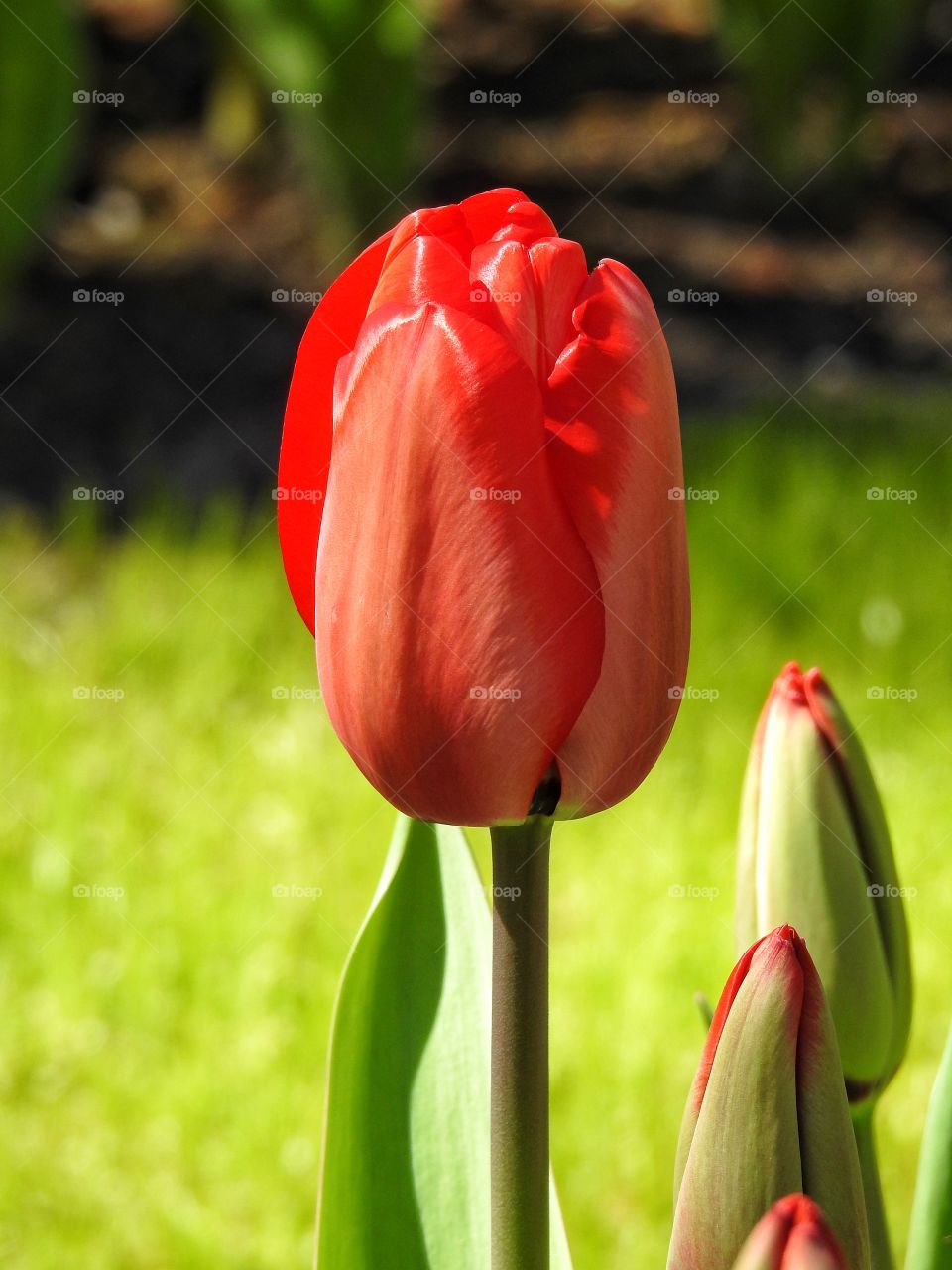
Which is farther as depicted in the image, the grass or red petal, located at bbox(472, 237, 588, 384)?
the grass

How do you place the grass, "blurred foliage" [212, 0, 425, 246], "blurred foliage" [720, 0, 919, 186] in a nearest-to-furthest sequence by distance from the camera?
the grass < "blurred foliage" [212, 0, 425, 246] < "blurred foliage" [720, 0, 919, 186]

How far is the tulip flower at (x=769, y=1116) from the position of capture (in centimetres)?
51

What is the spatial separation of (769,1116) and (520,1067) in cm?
10

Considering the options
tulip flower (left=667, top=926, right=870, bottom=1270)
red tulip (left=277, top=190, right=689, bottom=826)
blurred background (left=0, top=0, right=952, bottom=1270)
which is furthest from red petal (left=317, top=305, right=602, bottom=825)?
blurred background (left=0, top=0, right=952, bottom=1270)

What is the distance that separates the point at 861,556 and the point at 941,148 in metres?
2.38

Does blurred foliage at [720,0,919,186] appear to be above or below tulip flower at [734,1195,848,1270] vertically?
above

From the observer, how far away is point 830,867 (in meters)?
0.70

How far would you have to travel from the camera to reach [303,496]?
0.64 m

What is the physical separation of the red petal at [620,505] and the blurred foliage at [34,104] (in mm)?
3069

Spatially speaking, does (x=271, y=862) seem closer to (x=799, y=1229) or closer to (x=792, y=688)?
(x=792, y=688)

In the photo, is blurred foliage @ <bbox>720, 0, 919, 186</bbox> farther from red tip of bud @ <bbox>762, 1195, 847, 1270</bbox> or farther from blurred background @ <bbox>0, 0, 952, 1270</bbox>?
red tip of bud @ <bbox>762, 1195, 847, 1270</bbox>

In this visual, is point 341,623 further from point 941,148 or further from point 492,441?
point 941,148

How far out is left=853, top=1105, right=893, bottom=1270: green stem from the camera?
2.28ft

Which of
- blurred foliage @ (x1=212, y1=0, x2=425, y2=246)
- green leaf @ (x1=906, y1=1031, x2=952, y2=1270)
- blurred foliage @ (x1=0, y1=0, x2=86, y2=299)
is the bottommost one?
green leaf @ (x1=906, y1=1031, x2=952, y2=1270)
